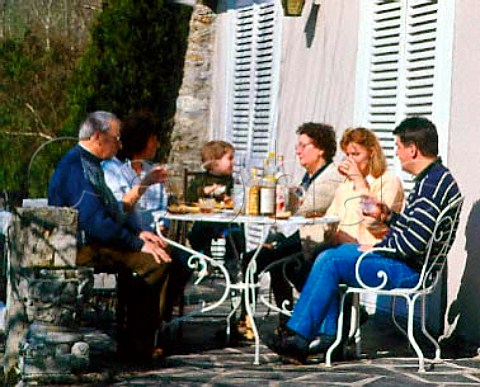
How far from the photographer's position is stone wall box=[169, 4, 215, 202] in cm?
1341

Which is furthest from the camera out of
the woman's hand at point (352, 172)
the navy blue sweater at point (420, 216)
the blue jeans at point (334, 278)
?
the woman's hand at point (352, 172)

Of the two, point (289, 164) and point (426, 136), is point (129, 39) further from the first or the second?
point (426, 136)

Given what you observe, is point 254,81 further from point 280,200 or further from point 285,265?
point 280,200

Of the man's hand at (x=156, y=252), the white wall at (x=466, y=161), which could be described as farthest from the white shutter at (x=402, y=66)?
the man's hand at (x=156, y=252)

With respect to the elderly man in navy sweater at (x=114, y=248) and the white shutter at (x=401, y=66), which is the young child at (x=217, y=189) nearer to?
the elderly man in navy sweater at (x=114, y=248)

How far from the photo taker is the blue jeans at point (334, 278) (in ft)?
25.0

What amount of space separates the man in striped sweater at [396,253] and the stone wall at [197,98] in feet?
18.7

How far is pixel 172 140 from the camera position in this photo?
44.4ft

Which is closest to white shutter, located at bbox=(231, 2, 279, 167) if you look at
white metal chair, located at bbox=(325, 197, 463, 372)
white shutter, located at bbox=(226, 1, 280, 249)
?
white shutter, located at bbox=(226, 1, 280, 249)

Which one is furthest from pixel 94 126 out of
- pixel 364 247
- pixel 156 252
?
pixel 364 247

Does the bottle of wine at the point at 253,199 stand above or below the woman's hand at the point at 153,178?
below

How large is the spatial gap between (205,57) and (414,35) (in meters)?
4.53

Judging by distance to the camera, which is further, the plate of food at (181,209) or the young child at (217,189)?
the young child at (217,189)

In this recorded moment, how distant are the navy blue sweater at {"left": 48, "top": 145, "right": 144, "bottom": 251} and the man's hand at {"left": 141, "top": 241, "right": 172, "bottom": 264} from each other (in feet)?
0.11
